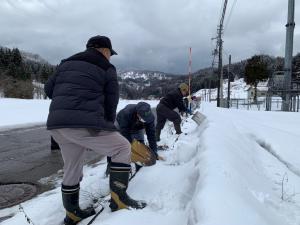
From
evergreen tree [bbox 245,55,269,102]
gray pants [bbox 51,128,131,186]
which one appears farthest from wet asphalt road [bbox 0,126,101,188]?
evergreen tree [bbox 245,55,269,102]

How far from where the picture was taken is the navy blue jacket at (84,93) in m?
3.54

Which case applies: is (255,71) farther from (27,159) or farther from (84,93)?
(84,93)

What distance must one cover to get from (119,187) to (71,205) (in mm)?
545

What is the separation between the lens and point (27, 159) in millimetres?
8406

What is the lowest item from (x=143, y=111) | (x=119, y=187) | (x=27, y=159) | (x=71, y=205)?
(x=27, y=159)

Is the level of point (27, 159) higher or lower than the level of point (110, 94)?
lower

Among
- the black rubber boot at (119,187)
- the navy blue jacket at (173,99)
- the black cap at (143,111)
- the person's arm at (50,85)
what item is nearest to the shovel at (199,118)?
the navy blue jacket at (173,99)

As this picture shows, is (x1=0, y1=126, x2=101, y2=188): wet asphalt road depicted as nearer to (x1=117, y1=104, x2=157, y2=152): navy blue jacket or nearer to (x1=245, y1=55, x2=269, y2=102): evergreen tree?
(x1=117, y1=104, x2=157, y2=152): navy blue jacket

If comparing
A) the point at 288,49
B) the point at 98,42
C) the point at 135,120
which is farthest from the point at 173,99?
the point at 288,49

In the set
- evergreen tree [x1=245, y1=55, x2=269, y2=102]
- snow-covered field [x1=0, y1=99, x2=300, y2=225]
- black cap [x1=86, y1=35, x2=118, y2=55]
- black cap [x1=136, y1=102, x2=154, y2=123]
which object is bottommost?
snow-covered field [x1=0, y1=99, x2=300, y2=225]

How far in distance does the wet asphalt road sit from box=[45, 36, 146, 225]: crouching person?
9.32ft

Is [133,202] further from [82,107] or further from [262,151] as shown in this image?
[262,151]

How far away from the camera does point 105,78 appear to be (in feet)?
Result: 12.4

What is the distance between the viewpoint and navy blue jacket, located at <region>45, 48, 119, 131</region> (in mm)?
3537
